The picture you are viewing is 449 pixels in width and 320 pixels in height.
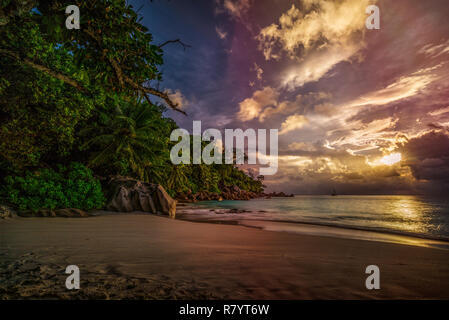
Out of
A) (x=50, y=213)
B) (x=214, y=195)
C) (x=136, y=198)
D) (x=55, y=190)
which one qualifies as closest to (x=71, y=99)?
(x=55, y=190)

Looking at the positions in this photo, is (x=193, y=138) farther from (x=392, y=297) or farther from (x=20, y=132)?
(x=392, y=297)

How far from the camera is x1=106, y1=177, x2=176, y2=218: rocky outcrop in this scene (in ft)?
34.3

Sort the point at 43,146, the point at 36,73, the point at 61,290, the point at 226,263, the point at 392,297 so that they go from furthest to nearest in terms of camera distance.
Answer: the point at 43,146 < the point at 36,73 < the point at 226,263 < the point at 392,297 < the point at 61,290

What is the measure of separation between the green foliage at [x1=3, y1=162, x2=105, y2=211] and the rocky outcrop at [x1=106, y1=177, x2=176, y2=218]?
→ 2.13ft

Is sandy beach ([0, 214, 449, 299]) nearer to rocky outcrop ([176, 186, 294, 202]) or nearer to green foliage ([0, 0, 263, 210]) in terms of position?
green foliage ([0, 0, 263, 210])

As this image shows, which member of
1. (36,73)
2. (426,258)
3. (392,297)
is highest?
(36,73)

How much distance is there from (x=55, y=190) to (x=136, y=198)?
3.23 meters

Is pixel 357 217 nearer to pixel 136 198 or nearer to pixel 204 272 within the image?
pixel 136 198

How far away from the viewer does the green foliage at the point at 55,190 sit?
819 centimetres

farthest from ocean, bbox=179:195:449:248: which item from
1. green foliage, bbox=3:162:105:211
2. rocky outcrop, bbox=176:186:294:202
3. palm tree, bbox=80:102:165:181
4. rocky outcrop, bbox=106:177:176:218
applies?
rocky outcrop, bbox=176:186:294:202

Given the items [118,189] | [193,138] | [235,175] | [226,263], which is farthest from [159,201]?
[235,175]

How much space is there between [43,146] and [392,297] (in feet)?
37.6

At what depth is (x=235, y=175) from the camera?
53.4 meters

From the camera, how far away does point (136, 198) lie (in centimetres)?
1080
